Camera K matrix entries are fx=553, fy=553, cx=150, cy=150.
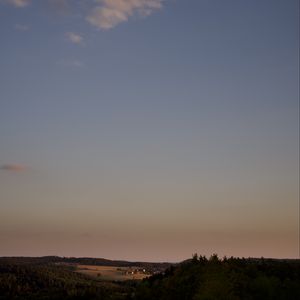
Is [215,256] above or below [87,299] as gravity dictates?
above

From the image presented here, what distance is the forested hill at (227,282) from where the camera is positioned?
39531mm

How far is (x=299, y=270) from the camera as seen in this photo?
44781 millimetres

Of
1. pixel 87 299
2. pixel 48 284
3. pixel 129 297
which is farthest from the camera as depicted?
pixel 48 284

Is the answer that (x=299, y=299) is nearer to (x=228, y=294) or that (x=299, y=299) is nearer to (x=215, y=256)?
(x=228, y=294)

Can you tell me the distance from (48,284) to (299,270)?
6322 inches

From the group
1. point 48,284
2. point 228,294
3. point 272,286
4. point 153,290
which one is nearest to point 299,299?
point 272,286

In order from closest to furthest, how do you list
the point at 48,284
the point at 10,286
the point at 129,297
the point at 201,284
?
the point at 201,284 → the point at 129,297 → the point at 10,286 → the point at 48,284

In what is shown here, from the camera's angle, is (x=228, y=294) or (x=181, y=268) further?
(x=181, y=268)

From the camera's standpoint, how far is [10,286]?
6831 inches

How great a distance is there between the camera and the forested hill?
39.5 metres

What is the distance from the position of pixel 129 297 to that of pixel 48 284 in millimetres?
150261

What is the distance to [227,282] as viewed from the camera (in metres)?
41.1

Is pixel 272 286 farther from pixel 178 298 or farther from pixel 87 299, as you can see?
pixel 87 299

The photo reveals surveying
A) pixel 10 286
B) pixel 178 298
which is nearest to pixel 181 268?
pixel 178 298
